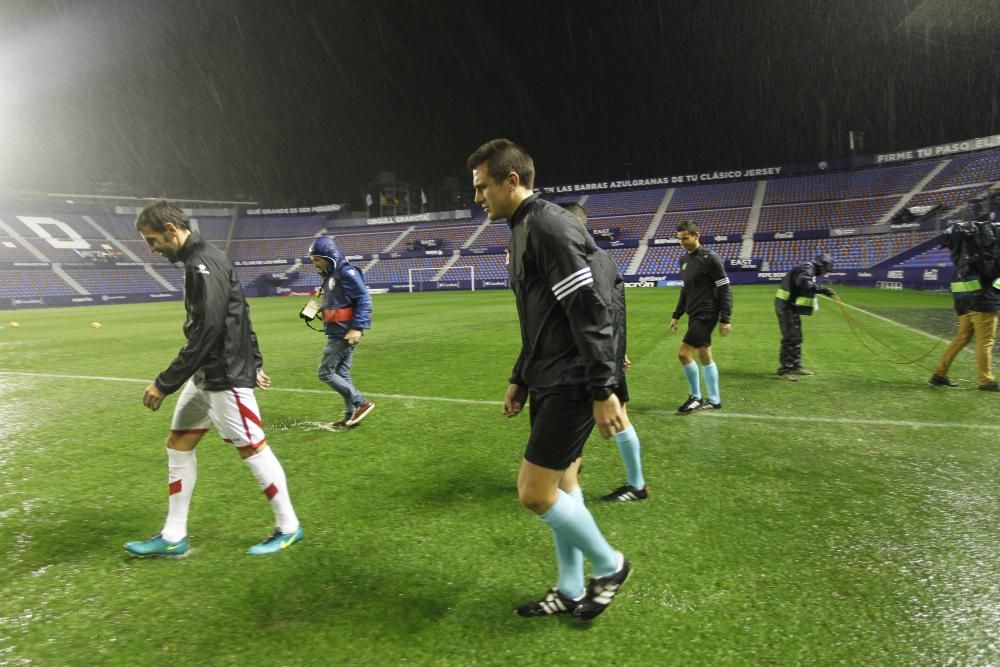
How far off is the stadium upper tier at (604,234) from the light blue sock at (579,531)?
4129 centimetres

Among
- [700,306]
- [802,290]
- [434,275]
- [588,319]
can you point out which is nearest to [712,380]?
[700,306]

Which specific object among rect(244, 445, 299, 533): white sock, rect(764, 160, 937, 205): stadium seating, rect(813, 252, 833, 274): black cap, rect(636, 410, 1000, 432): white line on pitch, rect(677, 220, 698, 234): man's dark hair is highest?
rect(764, 160, 937, 205): stadium seating

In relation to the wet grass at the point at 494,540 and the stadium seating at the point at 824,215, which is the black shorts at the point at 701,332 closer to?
the wet grass at the point at 494,540

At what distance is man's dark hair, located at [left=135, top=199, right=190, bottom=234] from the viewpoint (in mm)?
3461

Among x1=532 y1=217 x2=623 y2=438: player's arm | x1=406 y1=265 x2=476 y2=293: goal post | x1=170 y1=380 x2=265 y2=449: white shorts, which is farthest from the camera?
x1=406 y1=265 x2=476 y2=293: goal post

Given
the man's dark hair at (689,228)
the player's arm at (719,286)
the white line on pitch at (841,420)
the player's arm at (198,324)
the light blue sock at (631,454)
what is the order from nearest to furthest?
1. the player's arm at (198,324)
2. the light blue sock at (631,454)
3. the white line on pitch at (841,420)
4. the man's dark hair at (689,228)
5. the player's arm at (719,286)

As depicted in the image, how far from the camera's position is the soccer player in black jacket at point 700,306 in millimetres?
6828

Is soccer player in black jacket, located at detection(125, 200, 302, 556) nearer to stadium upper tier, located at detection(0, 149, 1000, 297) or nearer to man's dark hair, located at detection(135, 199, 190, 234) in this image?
man's dark hair, located at detection(135, 199, 190, 234)

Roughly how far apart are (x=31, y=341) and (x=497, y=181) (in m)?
20.4

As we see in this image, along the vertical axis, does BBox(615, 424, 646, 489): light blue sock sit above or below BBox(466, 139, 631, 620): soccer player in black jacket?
below

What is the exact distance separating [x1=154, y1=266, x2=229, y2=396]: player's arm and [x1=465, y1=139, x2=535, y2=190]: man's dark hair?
6.15 ft

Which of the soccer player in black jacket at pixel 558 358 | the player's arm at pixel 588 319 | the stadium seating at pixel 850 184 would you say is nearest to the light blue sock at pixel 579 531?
the soccer player in black jacket at pixel 558 358

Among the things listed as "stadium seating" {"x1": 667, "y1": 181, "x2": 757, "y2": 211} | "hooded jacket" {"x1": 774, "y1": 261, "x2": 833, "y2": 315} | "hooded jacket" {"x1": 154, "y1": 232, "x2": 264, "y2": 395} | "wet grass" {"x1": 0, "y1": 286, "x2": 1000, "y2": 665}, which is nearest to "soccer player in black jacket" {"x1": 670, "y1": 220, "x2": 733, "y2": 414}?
"wet grass" {"x1": 0, "y1": 286, "x2": 1000, "y2": 665}

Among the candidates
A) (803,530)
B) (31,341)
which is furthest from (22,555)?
(31,341)
